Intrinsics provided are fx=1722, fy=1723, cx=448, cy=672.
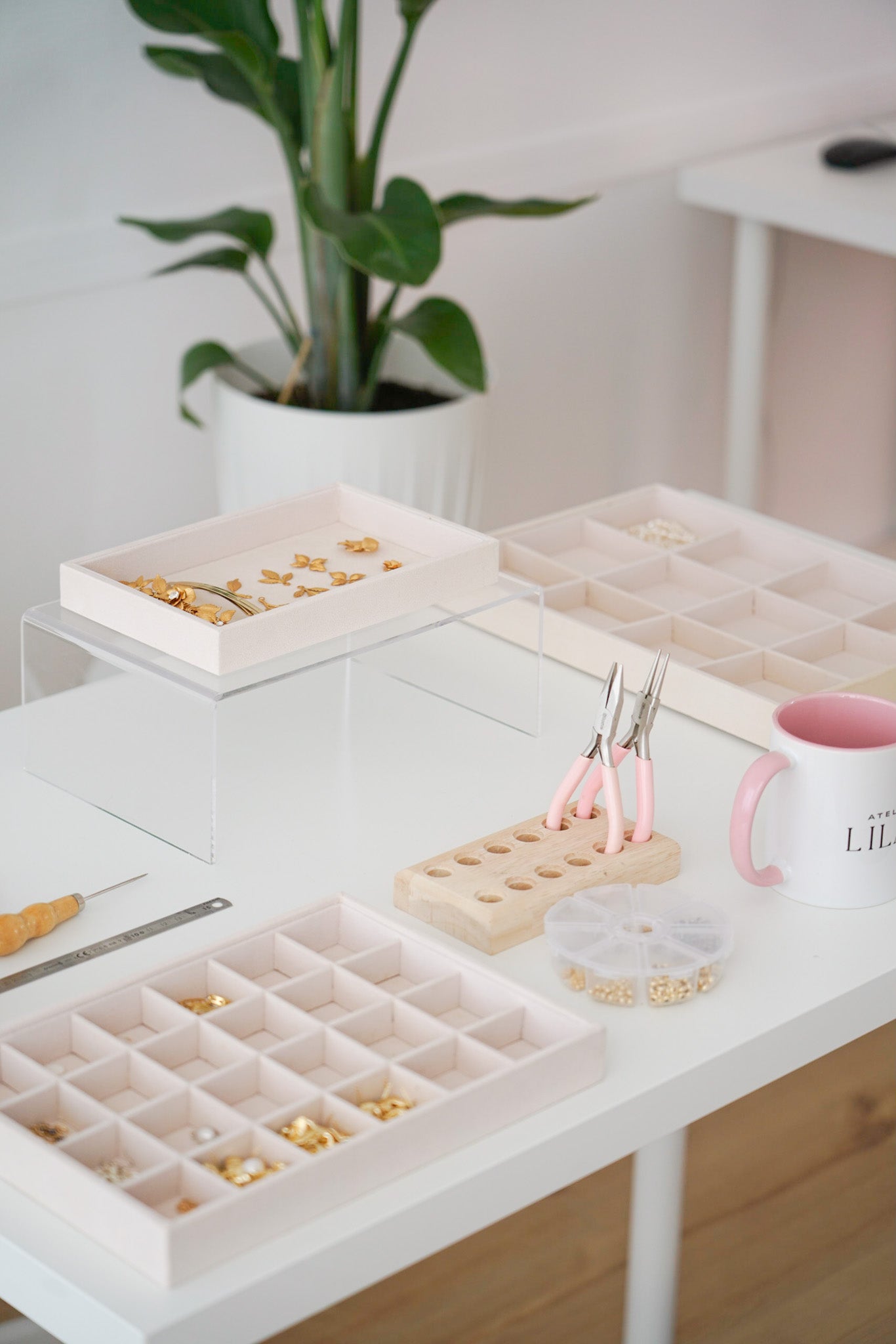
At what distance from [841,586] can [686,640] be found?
0.19 m

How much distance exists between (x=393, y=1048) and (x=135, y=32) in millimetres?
1394

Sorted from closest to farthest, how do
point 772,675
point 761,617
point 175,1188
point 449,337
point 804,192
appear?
point 175,1188 < point 772,675 < point 761,617 < point 449,337 < point 804,192

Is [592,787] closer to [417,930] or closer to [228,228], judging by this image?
[417,930]

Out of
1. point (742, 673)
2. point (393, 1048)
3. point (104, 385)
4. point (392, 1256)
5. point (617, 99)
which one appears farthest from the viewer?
point (617, 99)

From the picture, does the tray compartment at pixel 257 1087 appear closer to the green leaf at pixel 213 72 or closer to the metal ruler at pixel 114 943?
the metal ruler at pixel 114 943

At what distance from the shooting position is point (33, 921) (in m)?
0.97

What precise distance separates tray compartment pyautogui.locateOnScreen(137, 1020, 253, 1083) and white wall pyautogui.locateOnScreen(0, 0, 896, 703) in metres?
1.25

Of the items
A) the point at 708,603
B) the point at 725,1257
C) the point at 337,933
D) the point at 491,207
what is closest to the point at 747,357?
the point at 491,207

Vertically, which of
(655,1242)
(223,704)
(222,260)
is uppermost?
(222,260)

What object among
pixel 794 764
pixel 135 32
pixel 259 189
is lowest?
pixel 794 764

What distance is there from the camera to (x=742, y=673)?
4.17 feet

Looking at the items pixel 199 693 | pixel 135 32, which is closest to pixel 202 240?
pixel 135 32

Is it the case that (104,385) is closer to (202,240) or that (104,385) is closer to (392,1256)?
(202,240)

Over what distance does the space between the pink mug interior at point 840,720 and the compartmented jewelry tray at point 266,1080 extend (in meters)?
0.30
